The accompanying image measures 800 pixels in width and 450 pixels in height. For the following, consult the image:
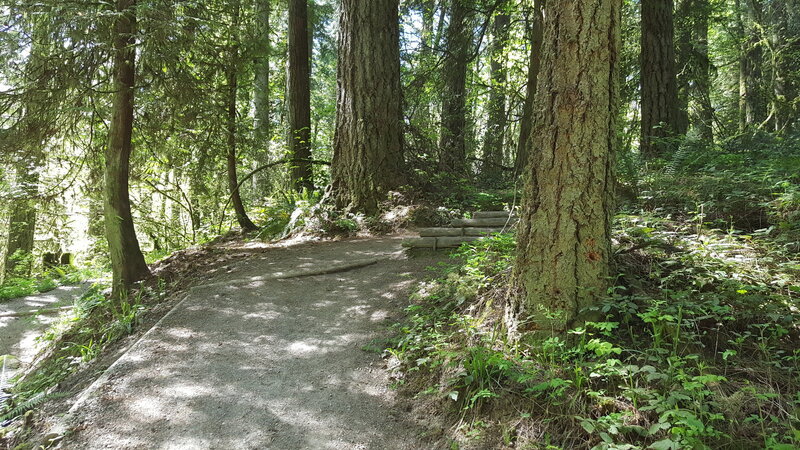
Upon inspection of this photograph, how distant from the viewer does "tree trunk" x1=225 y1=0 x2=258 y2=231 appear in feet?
28.8

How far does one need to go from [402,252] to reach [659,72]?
6684mm

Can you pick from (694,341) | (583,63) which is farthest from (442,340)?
(583,63)

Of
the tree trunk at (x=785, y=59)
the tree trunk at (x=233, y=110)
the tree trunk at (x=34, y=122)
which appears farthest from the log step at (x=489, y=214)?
the tree trunk at (x=785, y=59)

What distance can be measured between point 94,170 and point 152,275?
2.35 metres

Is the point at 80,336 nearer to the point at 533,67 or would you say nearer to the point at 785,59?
the point at 533,67

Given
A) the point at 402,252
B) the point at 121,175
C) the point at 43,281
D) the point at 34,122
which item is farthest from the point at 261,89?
the point at 43,281

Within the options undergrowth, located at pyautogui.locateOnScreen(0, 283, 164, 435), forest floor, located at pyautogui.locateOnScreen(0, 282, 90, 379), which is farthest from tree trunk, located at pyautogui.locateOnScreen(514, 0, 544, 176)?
forest floor, located at pyautogui.locateOnScreen(0, 282, 90, 379)

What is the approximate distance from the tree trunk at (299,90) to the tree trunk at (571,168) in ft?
26.3

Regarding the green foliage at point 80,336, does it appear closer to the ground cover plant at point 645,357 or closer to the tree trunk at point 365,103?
the ground cover plant at point 645,357

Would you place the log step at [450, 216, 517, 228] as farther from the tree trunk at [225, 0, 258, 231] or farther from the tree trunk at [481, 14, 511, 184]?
the tree trunk at [225, 0, 258, 231]

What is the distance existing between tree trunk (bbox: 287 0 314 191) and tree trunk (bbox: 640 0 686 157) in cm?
719

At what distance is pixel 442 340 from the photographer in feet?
14.2

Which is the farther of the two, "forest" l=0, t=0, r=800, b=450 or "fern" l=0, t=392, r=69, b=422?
"fern" l=0, t=392, r=69, b=422

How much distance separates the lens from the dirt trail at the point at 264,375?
3744 millimetres
